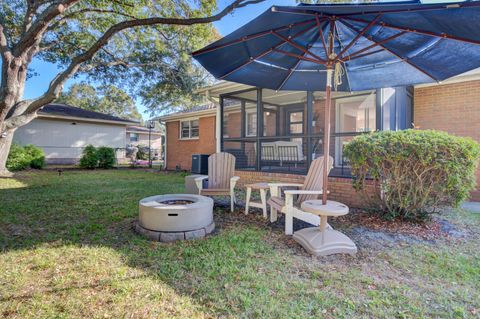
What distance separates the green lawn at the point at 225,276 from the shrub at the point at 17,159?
10386 millimetres

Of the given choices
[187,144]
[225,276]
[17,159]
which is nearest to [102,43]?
[187,144]

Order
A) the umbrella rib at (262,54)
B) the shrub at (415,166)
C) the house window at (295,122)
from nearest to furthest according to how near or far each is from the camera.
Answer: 1. the umbrella rib at (262,54)
2. the shrub at (415,166)
3. the house window at (295,122)

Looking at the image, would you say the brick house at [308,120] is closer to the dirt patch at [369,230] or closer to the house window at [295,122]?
the house window at [295,122]

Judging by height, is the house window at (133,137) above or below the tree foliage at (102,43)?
below

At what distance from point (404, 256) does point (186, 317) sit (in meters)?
2.57

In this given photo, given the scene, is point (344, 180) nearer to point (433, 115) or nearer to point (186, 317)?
point (433, 115)

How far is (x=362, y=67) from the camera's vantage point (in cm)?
430

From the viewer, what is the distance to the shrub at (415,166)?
355 centimetres

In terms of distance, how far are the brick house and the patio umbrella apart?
132cm

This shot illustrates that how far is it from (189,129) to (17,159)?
26.1 feet

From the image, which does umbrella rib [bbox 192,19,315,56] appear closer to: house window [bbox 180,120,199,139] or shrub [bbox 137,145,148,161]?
house window [bbox 180,120,199,139]

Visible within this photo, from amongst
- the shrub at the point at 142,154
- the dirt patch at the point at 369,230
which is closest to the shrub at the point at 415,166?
the dirt patch at the point at 369,230

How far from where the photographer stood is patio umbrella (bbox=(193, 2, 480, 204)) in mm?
2553

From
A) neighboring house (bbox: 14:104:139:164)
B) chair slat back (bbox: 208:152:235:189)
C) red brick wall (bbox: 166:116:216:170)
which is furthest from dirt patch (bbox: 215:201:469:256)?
neighboring house (bbox: 14:104:139:164)
